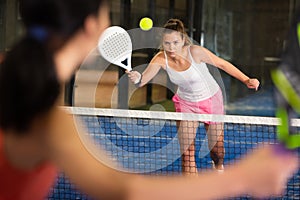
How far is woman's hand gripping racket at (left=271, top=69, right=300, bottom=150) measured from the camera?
137cm

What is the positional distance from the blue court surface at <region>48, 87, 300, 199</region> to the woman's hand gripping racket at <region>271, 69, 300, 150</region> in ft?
10.7

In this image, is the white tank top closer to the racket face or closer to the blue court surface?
the racket face

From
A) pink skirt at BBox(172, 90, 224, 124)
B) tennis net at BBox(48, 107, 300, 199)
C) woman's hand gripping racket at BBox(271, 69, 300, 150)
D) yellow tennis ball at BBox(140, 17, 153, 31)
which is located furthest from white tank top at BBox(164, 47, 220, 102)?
woman's hand gripping racket at BBox(271, 69, 300, 150)

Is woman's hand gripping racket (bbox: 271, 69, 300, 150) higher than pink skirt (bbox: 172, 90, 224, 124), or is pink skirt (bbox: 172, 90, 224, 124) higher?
woman's hand gripping racket (bbox: 271, 69, 300, 150)

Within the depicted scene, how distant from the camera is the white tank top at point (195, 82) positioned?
4.93 meters

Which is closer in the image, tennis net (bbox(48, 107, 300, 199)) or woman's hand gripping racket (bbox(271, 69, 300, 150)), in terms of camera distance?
woman's hand gripping racket (bbox(271, 69, 300, 150))

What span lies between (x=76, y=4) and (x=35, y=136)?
0.25 meters

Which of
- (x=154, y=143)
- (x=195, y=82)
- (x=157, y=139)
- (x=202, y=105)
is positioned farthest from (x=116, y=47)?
(x=157, y=139)

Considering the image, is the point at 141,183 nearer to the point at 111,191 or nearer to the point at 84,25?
the point at 111,191

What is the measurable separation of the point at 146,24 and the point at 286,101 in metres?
6.72

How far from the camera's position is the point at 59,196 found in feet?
15.1

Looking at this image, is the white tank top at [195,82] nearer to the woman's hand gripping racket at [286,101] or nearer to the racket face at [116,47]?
the racket face at [116,47]

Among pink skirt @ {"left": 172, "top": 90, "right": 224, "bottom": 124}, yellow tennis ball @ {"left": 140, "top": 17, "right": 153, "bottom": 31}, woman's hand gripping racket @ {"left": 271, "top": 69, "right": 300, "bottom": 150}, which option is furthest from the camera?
yellow tennis ball @ {"left": 140, "top": 17, "right": 153, "bottom": 31}

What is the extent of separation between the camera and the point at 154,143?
6398mm
